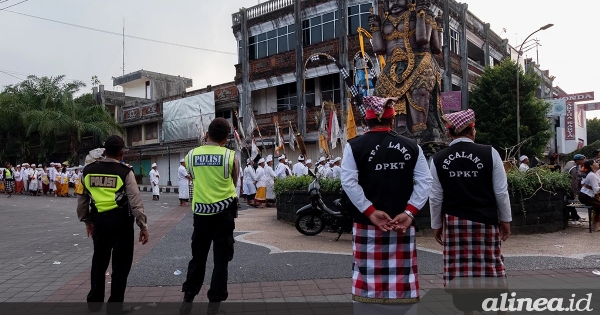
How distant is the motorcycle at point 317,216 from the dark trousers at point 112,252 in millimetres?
4776

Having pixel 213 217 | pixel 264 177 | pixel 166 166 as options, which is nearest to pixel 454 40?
pixel 264 177

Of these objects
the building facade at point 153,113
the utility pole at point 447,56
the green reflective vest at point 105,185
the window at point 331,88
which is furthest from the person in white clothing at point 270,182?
the building facade at point 153,113

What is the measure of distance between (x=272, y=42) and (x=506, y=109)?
44.8 feet

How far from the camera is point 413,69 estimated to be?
11125mm

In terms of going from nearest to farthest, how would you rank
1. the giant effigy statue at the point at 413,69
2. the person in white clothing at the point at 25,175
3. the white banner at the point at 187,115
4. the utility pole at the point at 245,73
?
1. the giant effigy statue at the point at 413,69
2. the person in white clothing at the point at 25,175
3. the utility pole at the point at 245,73
4. the white banner at the point at 187,115

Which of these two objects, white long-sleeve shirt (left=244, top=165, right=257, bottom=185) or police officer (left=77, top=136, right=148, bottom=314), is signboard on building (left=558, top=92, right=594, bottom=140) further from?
police officer (left=77, top=136, right=148, bottom=314)

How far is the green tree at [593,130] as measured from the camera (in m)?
63.2

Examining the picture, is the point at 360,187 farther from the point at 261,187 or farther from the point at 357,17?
the point at 357,17

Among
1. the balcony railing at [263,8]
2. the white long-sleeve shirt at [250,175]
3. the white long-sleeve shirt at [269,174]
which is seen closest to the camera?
the white long-sleeve shirt at [269,174]

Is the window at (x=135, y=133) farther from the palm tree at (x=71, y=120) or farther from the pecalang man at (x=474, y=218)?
the pecalang man at (x=474, y=218)

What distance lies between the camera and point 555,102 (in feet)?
106

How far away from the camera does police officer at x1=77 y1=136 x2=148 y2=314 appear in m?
4.83

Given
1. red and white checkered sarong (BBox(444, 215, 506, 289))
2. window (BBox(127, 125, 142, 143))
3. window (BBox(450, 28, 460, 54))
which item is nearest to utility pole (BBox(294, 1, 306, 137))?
window (BBox(450, 28, 460, 54))

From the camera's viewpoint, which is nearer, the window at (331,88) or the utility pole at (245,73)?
the window at (331,88)
